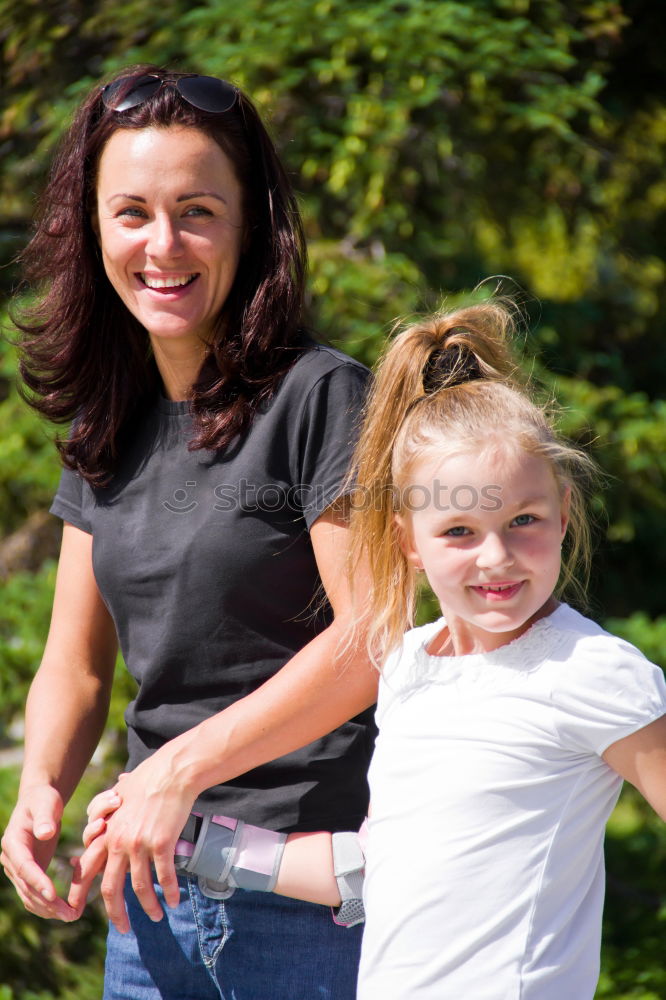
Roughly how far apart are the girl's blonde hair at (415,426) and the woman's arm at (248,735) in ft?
0.10

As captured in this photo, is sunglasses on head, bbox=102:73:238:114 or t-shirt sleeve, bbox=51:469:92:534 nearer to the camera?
sunglasses on head, bbox=102:73:238:114

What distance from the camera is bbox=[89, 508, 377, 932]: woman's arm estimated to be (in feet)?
4.43

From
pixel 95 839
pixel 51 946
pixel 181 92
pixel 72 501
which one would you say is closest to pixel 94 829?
pixel 95 839

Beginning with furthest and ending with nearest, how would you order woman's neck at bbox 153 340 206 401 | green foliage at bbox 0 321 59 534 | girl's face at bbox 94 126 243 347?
green foliage at bbox 0 321 59 534
woman's neck at bbox 153 340 206 401
girl's face at bbox 94 126 243 347

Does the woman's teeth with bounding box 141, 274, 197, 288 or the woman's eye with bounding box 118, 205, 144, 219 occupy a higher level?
the woman's eye with bounding box 118, 205, 144, 219

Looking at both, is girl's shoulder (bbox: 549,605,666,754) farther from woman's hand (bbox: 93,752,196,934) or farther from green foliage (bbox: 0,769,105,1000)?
green foliage (bbox: 0,769,105,1000)

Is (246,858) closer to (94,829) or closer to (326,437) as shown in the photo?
(94,829)

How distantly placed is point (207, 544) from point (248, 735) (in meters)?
0.27

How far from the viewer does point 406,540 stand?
1.38 m

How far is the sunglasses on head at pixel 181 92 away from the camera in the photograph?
59.2 inches

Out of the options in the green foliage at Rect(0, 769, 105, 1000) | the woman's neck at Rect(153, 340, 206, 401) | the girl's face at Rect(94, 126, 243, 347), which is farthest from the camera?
the green foliage at Rect(0, 769, 105, 1000)

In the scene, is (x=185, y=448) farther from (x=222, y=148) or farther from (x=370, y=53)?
(x=370, y=53)

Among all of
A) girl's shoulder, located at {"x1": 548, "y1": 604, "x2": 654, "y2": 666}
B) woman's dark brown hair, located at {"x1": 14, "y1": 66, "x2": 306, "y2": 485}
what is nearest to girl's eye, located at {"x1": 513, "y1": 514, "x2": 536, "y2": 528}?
girl's shoulder, located at {"x1": 548, "y1": 604, "x2": 654, "y2": 666}

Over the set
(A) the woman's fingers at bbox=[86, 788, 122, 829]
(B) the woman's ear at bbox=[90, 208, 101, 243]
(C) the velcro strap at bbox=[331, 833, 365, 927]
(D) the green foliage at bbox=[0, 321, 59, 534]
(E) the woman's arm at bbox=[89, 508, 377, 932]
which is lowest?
(D) the green foliage at bbox=[0, 321, 59, 534]
